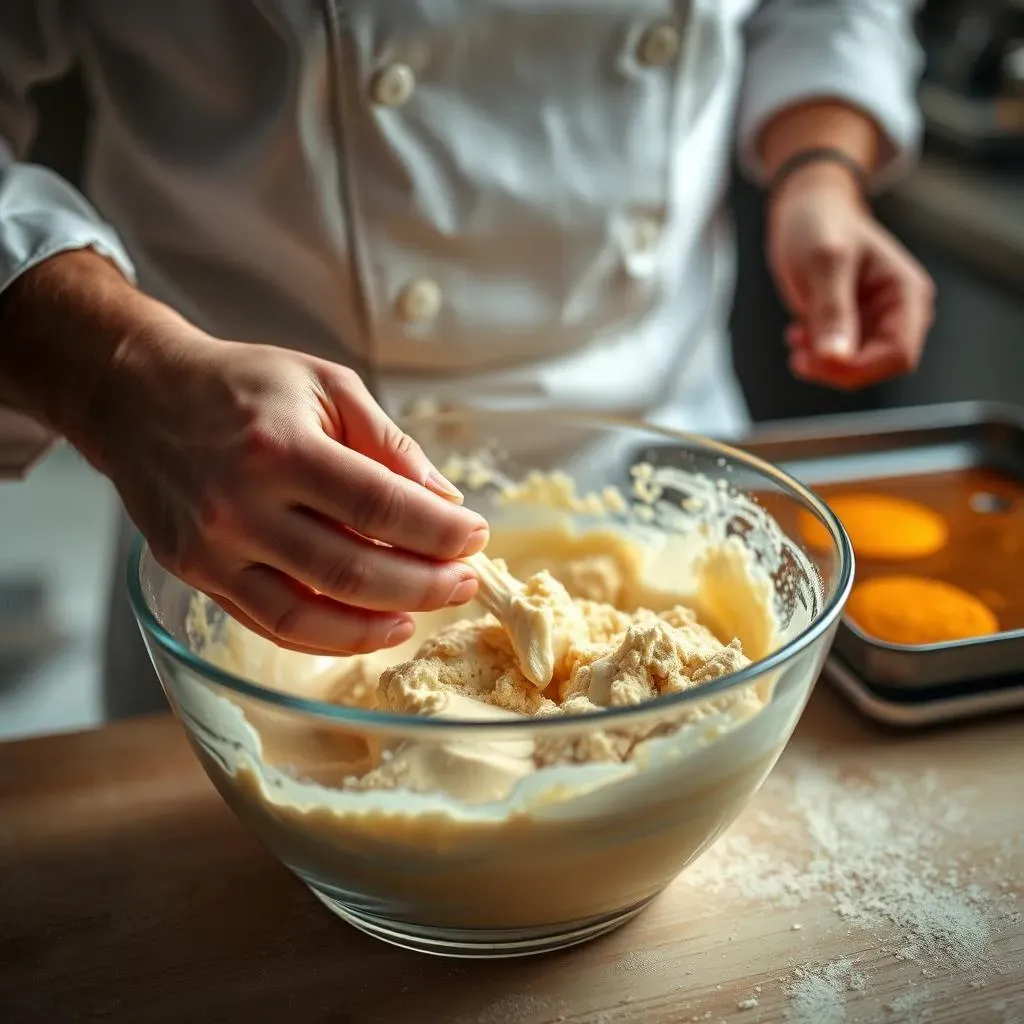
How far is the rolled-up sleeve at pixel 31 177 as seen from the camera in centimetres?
70

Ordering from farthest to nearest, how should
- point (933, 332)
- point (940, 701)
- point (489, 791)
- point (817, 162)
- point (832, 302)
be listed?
point (933, 332) < point (817, 162) < point (832, 302) < point (940, 701) < point (489, 791)

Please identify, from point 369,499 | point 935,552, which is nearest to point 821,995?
point 369,499

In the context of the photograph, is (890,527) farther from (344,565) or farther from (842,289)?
(344,565)

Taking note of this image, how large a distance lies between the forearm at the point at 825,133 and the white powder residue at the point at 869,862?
642mm

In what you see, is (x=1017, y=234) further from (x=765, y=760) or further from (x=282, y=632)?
(x=282, y=632)

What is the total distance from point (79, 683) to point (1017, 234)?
5.33 ft

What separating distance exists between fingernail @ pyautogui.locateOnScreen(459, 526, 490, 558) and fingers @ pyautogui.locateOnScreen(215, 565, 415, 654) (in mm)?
47

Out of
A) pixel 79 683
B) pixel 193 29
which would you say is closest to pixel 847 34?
pixel 193 29

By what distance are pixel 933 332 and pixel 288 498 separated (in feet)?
5.04

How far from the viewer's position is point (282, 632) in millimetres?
536

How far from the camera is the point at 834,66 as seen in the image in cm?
109

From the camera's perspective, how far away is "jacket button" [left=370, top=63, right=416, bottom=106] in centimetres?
83

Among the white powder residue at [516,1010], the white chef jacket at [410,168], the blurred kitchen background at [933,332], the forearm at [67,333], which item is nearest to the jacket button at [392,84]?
the white chef jacket at [410,168]

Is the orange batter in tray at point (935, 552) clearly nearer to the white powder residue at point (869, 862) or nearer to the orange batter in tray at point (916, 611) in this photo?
the orange batter in tray at point (916, 611)
